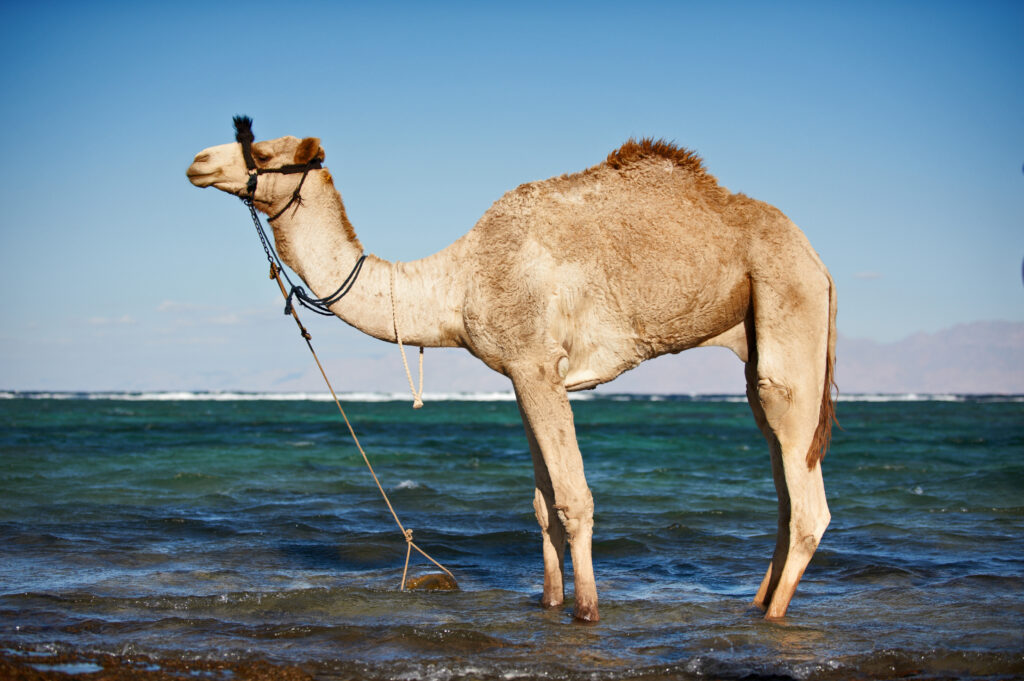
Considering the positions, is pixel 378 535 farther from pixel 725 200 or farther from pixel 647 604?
pixel 725 200

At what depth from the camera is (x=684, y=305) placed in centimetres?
634

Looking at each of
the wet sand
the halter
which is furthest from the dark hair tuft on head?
the wet sand

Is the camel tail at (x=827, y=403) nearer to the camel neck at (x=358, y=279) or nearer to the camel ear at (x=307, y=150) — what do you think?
the camel neck at (x=358, y=279)

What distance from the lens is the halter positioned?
259 inches

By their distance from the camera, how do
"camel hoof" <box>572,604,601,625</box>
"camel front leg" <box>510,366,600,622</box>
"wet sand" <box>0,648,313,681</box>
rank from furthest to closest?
1. "camel hoof" <box>572,604,601,625</box>
2. "camel front leg" <box>510,366,600,622</box>
3. "wet sand" <box>0,648,313,681</box>

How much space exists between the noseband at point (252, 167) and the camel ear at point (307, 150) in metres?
0.03

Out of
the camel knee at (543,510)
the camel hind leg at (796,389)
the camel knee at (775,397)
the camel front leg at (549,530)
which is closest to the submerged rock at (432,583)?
the camel front leg at (549,530)

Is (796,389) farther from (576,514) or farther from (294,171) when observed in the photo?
(294,171)

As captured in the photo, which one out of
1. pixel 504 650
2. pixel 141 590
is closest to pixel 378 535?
pixel 141 590

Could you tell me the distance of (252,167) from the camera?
259 inches

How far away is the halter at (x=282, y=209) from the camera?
657 centimetres

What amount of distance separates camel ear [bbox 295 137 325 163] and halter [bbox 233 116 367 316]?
0.12 feet

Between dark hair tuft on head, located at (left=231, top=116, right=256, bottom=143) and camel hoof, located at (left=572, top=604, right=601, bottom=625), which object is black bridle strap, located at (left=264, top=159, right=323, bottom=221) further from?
camel hoof, located at (left=572, top=604, right=601, bottom=625)

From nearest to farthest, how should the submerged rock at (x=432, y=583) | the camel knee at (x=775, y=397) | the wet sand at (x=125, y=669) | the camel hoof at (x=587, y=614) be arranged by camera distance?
the wet sand at (x=125, y=669), the camel knee at (x=775, y=397), the camel hoof at (x=587, y=614), the submerged rock at (x=432, y=583)
